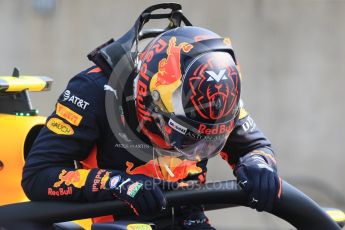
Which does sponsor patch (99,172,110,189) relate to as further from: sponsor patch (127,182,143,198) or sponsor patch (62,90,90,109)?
sponsor patch (62,90,90,109)

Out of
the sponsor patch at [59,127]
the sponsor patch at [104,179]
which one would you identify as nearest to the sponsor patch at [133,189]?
the sponsor patch at [104,179]

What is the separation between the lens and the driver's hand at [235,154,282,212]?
2.20 m

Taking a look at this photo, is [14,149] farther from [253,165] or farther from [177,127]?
[253,165]

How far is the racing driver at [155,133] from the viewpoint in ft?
7.30

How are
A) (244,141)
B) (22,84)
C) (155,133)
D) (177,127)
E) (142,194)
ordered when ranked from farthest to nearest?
1. (22,84)
2. (244,141)
3. (155,133)
4. (177,127)
5. (142,194)

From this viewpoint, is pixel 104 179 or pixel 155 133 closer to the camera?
pixel 104 179

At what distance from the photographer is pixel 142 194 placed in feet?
7.09

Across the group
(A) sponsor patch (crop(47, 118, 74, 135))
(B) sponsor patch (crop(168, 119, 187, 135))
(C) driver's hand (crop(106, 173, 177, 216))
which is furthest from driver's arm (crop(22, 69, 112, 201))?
(B) sponsor patch (crop(168, 119, 187, 135))

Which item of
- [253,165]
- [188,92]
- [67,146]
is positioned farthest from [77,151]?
[253,165]

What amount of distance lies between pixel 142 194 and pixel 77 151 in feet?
1.36

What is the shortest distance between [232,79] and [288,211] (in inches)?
17.4

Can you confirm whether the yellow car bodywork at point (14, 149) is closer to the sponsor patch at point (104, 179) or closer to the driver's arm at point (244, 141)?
the sponsor patch at point (104, 179)

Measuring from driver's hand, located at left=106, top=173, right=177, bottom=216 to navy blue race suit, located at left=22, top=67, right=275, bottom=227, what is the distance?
0.16ft

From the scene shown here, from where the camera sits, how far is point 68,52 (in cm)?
670
